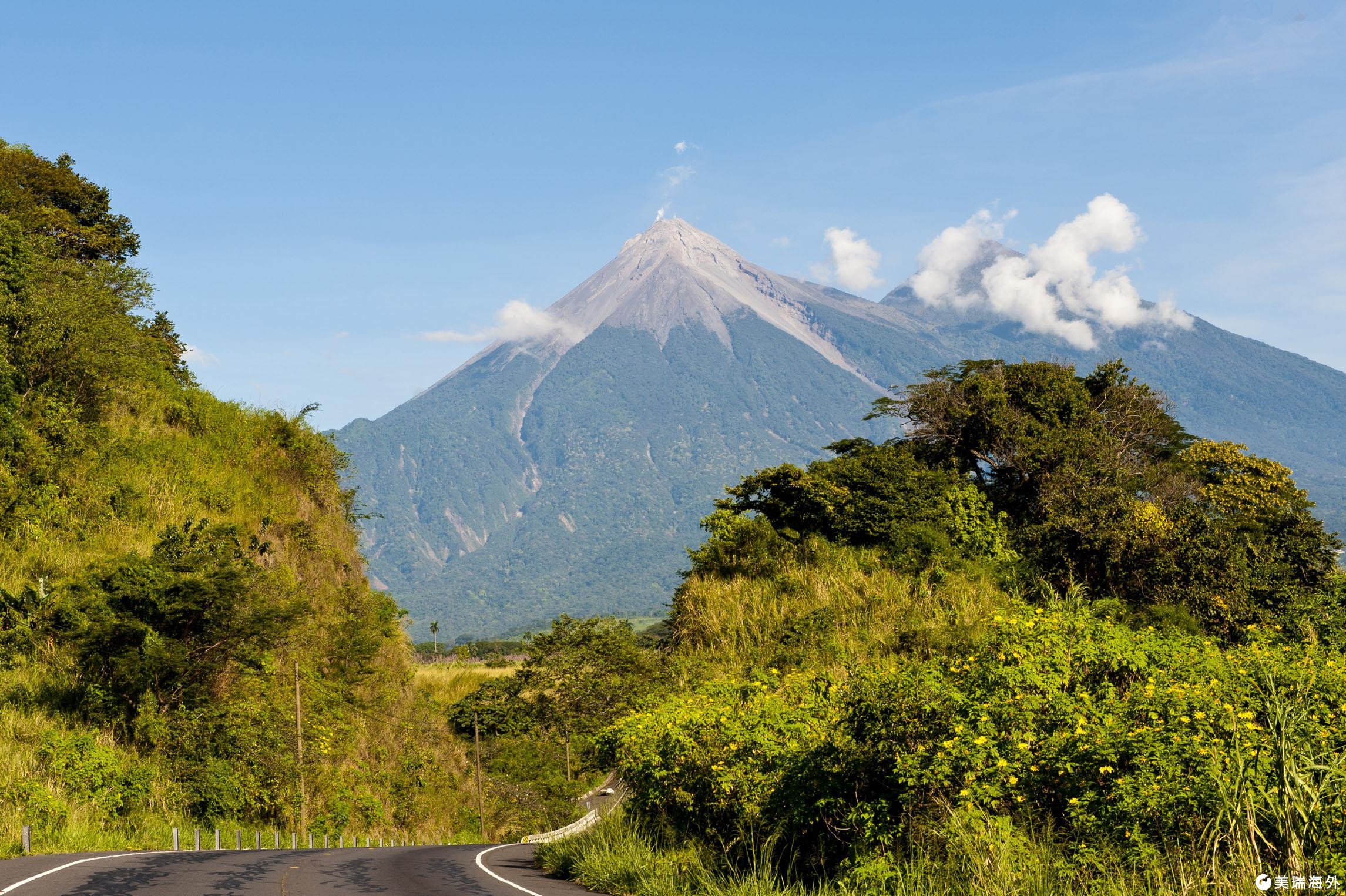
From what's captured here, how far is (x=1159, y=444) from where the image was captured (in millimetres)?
48188

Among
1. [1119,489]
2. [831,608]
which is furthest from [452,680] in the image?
[1119,489]

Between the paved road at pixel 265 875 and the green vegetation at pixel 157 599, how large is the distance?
4940mm

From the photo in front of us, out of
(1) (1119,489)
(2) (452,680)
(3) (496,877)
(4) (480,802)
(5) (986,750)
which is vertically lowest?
(4) (480,802)

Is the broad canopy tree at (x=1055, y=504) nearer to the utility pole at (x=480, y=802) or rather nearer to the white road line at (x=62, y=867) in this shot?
the utility pole at (x=480, y=802)

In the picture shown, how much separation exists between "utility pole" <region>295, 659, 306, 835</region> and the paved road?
12734mm

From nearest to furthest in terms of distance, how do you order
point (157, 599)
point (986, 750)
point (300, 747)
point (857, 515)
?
point (986, 750) < point (157, 599) < point (300, 747) < point (857, 515)

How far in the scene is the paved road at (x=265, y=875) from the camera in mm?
11781

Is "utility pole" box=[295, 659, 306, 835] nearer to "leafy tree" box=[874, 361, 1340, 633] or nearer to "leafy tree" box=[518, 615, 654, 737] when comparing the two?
"leafy tree" box=[518, 615, 654, 737]

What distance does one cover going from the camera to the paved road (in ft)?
38.7

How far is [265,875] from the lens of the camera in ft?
44.1

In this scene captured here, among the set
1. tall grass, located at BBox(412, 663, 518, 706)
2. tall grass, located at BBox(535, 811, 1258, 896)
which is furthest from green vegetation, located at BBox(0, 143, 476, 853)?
tall grass, located at BBox(412, 663, 518, 706)

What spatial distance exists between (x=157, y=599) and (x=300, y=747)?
738 centimetres

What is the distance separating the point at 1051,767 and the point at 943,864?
1.28m

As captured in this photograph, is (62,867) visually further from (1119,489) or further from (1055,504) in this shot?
(1119,489)
